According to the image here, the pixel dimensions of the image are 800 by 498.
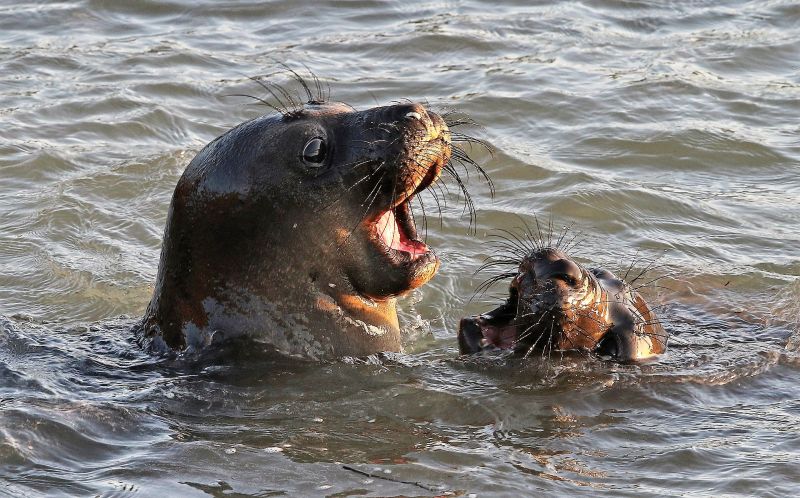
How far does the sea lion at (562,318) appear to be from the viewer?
7367 millimetres

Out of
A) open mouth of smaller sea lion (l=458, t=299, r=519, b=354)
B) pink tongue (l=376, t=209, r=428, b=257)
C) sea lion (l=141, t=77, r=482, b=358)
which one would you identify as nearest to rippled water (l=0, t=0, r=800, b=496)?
open mouth of smaller sea lion (l=458, t=299, r=519, b=354)

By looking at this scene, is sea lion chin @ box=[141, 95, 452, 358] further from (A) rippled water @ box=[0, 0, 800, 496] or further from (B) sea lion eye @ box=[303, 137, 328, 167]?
(A) rippled water @ box=[0, 0, 800, 496]

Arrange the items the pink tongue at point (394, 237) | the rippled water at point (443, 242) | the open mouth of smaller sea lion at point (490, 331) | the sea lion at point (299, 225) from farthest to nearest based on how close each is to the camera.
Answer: the open mouth of smaller sea lion at point (490, 331)
the pink tongue at point (394, 237)
the sea lion at point (299, 225)
the rippled water at point (443, 242)

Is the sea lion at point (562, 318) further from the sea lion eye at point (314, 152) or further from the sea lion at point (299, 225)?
the sea lion eye at point (314, 152)

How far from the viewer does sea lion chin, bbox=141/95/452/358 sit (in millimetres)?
7035

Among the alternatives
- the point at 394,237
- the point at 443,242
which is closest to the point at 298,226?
the point at 394,237

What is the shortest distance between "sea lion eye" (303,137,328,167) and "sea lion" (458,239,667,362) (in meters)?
1.27

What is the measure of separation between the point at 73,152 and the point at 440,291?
4097 millimetres

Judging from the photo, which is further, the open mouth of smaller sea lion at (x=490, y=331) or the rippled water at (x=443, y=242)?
the open mouth of smaller sea lion at (x=490, y=331)

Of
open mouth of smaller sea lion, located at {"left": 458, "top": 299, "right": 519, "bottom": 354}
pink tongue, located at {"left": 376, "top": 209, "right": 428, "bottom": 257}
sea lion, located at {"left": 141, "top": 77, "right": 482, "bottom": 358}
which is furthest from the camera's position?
open mouth of smaller sea lion, located at {"left": 458, "top": 299, "right": 519, "bottom": 354}

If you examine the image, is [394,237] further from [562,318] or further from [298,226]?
[562,318]

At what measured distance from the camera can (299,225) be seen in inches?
278

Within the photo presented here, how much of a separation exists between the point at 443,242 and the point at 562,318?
321 cm

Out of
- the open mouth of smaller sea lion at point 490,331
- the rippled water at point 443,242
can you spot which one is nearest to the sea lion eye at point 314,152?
the rippled water at point 443,242
